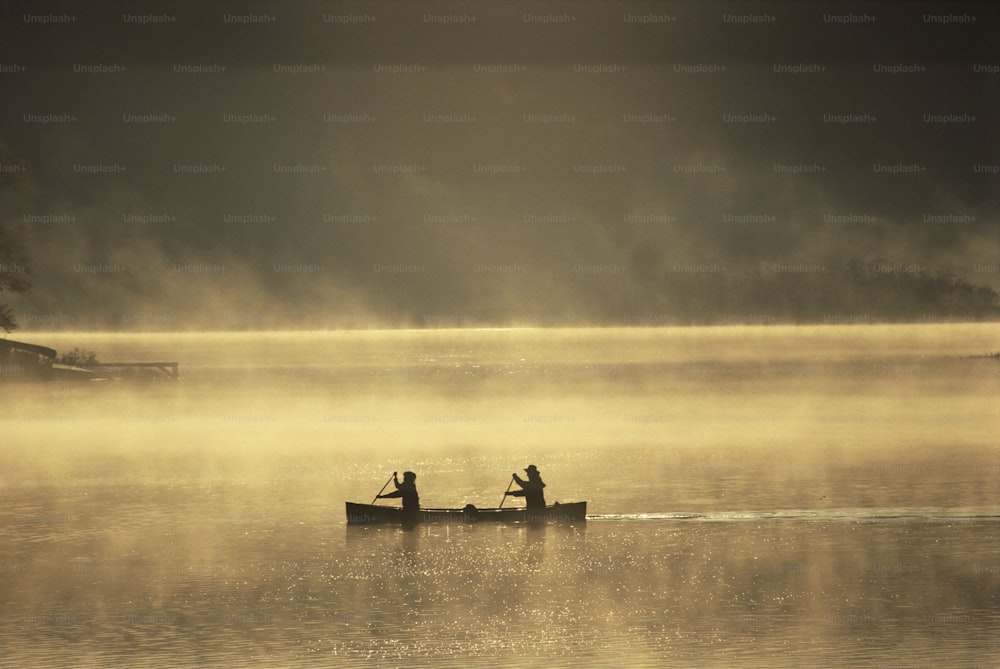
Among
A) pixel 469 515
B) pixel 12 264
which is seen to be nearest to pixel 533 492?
pixel 469 515

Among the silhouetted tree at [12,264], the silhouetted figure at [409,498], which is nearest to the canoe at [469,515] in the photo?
the silhouetted figure at [409,498]

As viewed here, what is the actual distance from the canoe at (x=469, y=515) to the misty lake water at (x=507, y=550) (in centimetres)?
50

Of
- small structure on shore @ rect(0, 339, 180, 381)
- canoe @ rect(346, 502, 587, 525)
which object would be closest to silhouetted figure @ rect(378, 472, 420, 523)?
canoe @ rect(346, 502, 587, 525)

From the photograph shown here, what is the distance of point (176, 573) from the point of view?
34281 millimetres

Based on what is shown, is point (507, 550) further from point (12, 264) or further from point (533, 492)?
point (12, 264)

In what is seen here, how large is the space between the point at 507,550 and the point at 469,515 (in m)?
2.80

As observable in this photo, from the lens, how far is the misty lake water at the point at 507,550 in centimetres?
2644

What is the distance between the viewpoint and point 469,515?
40.1 m

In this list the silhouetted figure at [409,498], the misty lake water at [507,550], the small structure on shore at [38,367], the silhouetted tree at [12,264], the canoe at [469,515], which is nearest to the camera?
the misty lake water at [507,550]

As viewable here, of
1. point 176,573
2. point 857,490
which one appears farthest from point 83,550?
point 857,490

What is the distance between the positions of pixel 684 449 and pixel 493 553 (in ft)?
116

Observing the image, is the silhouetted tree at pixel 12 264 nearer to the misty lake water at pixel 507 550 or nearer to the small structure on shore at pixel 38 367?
the small structure on shore at pixel 38 367

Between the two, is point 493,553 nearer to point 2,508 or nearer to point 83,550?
point 83,550

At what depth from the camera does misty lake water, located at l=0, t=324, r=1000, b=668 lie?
86.7 ft
